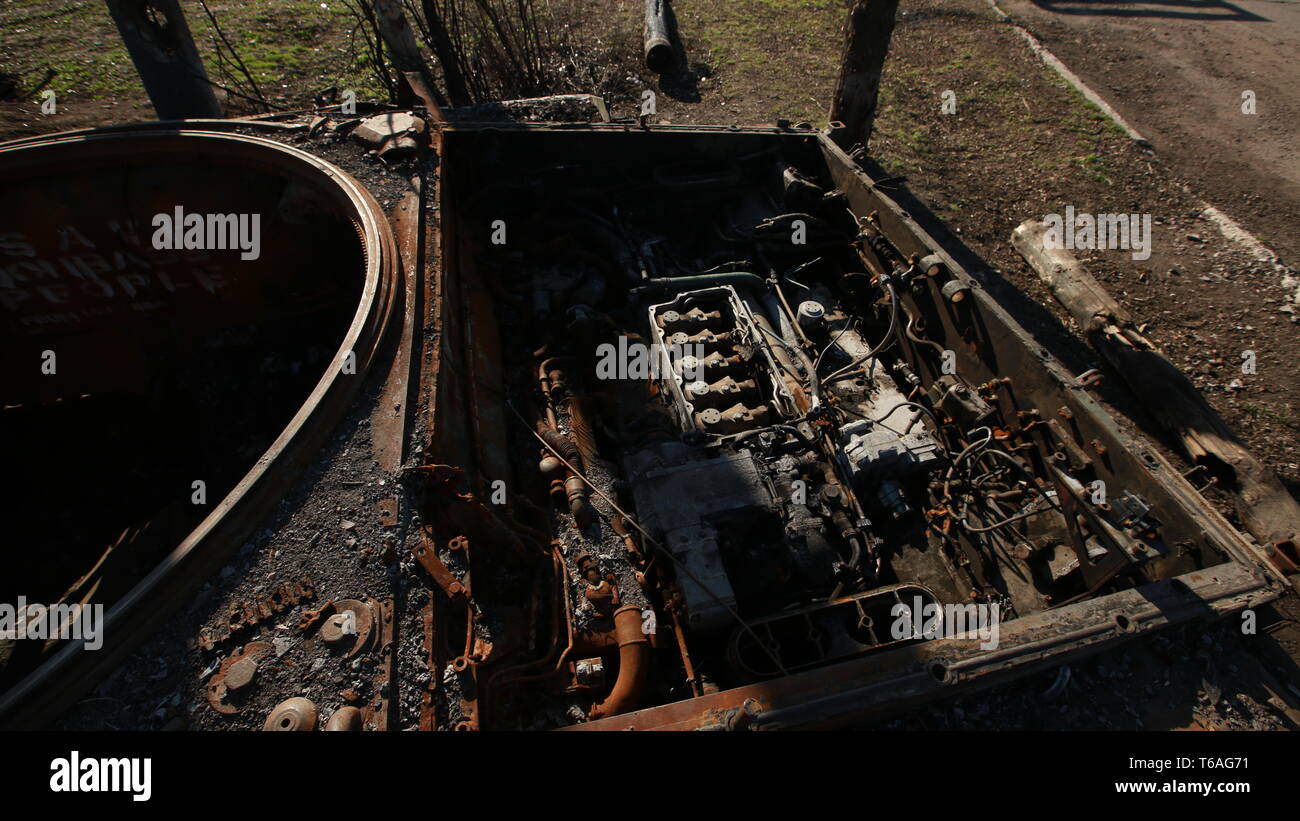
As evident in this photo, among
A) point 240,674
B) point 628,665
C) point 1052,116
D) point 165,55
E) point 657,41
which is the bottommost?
point 628,665

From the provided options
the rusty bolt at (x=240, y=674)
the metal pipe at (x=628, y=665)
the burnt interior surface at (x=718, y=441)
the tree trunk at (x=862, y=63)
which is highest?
the tree trunk at (x=862, y=63)

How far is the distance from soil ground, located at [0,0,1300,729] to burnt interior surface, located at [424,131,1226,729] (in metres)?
1.03

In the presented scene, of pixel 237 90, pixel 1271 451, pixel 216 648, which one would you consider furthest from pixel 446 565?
pixel 237 90

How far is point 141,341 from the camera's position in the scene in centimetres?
513

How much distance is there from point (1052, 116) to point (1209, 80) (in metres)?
4.11

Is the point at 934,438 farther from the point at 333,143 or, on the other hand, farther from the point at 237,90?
the point at 237,90

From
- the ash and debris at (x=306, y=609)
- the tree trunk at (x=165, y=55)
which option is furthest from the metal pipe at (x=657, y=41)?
the ash and debris at (x=306, y=609)

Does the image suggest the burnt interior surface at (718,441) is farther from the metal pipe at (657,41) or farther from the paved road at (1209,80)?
the paved road at (1209,80)

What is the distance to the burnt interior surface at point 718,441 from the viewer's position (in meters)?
3.16

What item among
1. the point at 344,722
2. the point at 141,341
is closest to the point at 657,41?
the point at 141,341

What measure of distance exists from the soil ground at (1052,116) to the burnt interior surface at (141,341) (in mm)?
5300

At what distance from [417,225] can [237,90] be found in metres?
7.45

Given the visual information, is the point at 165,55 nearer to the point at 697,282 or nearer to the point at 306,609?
the point at 697,282

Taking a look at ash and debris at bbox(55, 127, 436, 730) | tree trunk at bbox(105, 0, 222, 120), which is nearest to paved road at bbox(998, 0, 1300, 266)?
ash and debris at bbox(55, 127, 436, 730)
